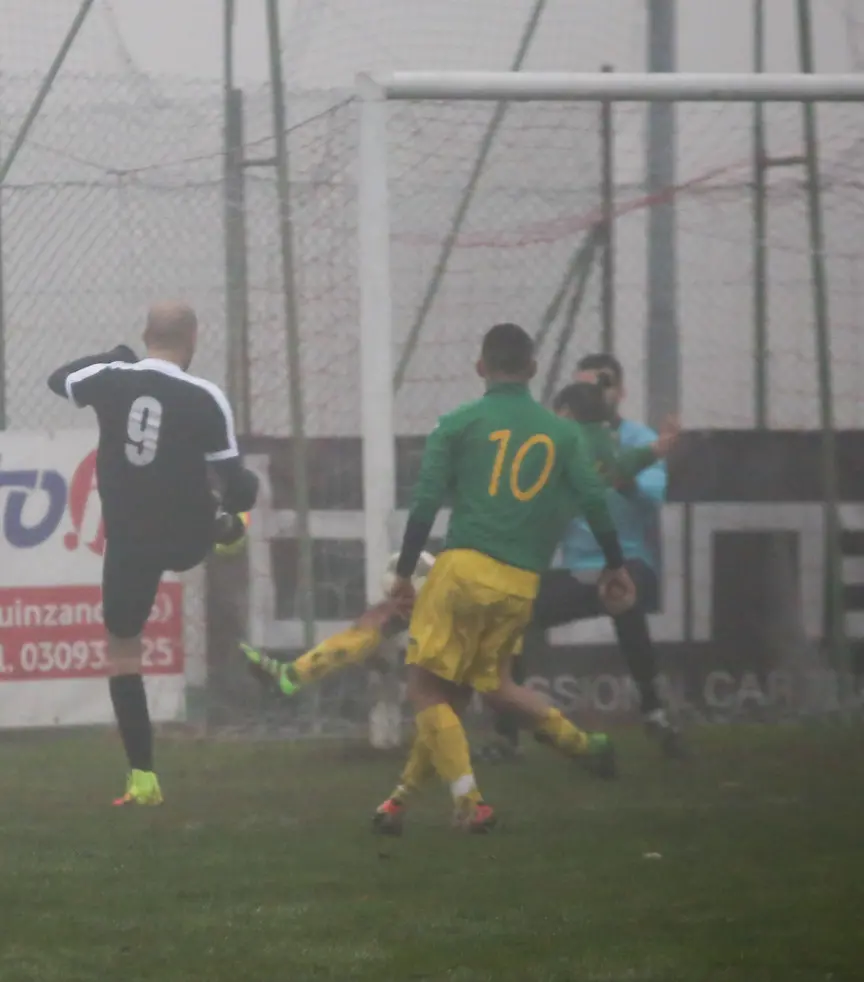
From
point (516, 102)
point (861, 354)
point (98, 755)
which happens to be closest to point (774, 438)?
point (861, 354)

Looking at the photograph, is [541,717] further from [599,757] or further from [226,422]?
[226,422]

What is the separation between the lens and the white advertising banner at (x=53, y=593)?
28.4ft

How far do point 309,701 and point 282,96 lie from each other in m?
2.52

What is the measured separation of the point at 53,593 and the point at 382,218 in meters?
2.05

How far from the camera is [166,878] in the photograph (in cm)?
566

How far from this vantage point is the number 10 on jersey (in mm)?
6496

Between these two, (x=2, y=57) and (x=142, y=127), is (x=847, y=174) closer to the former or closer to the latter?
(x=142, y=127)

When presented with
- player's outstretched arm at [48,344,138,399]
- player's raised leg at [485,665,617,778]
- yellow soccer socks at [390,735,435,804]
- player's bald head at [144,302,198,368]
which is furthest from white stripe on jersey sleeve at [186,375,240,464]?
yellow soccer socks at [390,735,435,804]

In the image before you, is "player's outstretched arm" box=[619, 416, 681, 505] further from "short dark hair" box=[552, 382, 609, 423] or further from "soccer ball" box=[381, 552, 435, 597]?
"soccer ball" box=[381, 552, 435, 597]

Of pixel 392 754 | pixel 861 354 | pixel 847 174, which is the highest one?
pixel 847 174

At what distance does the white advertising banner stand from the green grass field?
0.44 m

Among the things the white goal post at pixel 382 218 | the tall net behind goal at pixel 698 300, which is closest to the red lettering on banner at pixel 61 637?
the white goal post at pixel 382 218

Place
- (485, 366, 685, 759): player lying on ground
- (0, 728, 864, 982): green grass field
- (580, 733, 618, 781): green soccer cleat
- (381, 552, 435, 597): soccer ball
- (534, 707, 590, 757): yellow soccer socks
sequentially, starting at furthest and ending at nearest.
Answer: (381, 552, 435, 597): soccer ball → (485, 366, 685, 759): player lying on ground → (580, 733, 618, 781): green soccer cleat → (534, 707, 590, 757): yellow soccer socks → (0, 728, 864, 982): green grass field

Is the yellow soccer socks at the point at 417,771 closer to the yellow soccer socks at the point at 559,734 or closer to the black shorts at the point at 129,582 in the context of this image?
the yellow soccer socks at the point at 559,734
